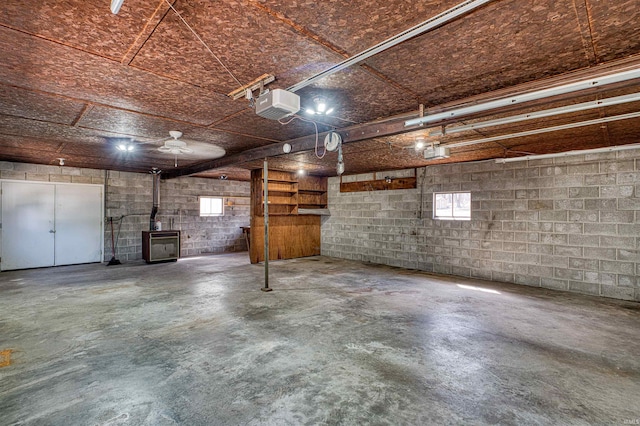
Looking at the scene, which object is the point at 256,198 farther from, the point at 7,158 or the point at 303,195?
the point at 7,158

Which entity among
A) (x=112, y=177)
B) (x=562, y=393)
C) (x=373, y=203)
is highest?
(x=112, y=177)

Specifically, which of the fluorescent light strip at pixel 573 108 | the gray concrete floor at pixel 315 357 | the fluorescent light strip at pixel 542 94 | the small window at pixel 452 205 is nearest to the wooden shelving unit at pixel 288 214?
the gray concrete floor at pixel 315 357

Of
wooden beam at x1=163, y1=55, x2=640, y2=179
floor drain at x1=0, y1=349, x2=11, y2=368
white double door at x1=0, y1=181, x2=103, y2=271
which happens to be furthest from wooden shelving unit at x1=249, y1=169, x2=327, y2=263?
floor drain at x1=0, y1=349, x2=11, y2=368

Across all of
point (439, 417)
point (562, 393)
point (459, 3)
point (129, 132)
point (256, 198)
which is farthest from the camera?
point (256, 198)

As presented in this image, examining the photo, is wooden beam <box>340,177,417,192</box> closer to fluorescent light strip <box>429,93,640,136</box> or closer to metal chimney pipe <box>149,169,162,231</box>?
fluorescent light strip <box>429,93,640,136</box>

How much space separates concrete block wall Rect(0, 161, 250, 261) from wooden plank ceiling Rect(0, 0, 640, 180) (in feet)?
11.8

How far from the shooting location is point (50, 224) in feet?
21.4

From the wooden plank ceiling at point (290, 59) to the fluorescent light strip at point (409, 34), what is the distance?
0.03m

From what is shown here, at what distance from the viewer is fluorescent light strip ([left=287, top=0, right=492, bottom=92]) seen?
4.68 feet

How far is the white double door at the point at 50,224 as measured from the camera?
20.1ft

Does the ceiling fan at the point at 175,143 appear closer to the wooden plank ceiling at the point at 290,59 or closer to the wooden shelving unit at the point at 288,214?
the wooden plank ceiling at the point at 290,59

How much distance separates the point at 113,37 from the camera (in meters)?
1.77

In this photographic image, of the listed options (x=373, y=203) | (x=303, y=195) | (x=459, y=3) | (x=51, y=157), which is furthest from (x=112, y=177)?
(x=459, y=3)

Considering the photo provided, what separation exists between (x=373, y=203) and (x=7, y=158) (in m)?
7.74
